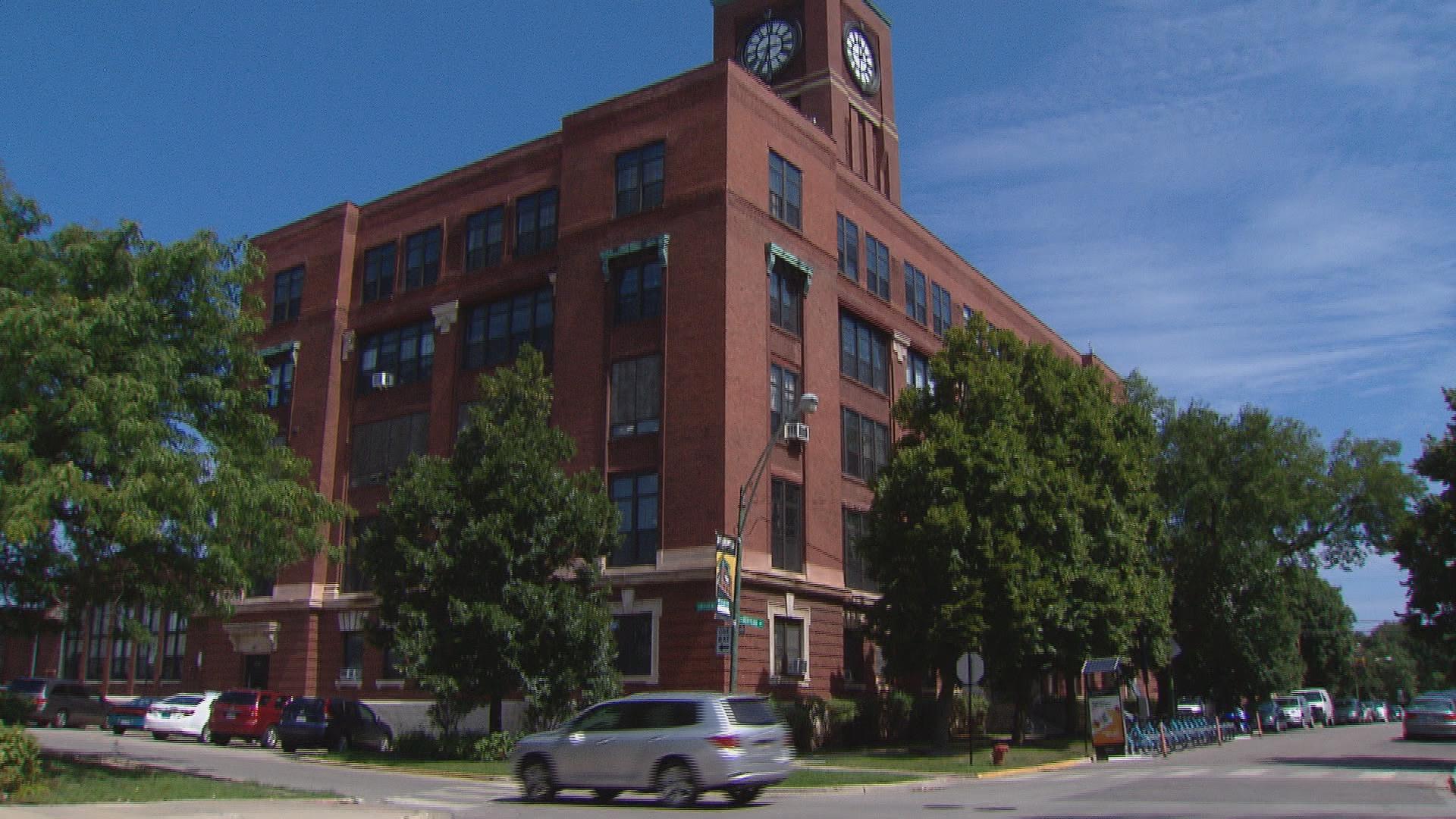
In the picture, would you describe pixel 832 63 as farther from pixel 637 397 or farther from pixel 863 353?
pixel 637 397

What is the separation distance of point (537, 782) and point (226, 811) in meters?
5.25

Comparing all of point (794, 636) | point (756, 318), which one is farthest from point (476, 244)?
point (794, 636)

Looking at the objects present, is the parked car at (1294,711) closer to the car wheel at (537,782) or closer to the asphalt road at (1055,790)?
the asphalt road at (1055,790)

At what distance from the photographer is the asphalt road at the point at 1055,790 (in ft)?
52.0

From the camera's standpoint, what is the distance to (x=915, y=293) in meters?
46.1

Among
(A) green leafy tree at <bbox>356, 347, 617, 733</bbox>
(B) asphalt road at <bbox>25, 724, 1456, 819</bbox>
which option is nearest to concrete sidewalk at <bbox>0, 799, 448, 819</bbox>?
(B) asphalt road at <bbox>25, 724, 1456, 819</bbox>

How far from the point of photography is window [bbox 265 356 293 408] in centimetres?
4481

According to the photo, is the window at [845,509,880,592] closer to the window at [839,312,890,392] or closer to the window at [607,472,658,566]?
the window at [839,312,890,392]

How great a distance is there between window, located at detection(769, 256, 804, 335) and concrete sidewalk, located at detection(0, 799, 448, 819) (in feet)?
72.9

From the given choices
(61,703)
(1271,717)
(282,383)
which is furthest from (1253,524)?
(61,703)

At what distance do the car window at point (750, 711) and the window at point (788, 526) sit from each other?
1583 centimetres

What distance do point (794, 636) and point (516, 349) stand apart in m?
13.1

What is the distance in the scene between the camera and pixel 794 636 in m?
34.3

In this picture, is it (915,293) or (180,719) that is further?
(915,293)
